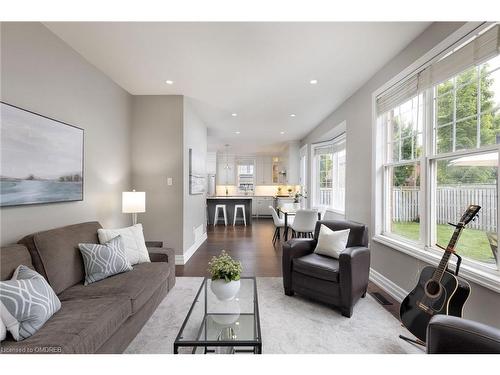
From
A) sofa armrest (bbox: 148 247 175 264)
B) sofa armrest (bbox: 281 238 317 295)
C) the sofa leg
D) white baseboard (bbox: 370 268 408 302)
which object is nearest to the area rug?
the sofa leg

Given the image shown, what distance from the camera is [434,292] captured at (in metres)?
1.68

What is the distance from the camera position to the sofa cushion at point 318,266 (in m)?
2.27

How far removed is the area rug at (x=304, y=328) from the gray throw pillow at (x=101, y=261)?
60 centimetres

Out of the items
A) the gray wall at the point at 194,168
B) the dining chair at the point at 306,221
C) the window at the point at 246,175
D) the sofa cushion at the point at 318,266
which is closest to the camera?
the sofa cushion at the point at 318,266

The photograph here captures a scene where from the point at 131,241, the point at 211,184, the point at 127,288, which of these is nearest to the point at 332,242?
the point at 127,288

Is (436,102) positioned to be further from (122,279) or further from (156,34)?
(122,279)

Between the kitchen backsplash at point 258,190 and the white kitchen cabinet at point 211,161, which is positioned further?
the kitchen backsplash at point 258,190

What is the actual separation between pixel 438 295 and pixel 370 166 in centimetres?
197

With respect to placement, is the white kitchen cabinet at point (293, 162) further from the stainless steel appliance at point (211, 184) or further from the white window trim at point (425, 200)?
the white window trim at point (425, 200)

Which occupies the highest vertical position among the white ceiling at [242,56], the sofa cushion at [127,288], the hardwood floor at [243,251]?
the white ceiling at [242,56]

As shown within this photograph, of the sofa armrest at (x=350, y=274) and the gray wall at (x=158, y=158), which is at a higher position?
the gray wall at (x=158, y=158)

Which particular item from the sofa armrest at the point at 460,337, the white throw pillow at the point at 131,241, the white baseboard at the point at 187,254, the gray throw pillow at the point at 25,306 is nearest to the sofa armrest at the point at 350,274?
the sofa armrest at the point at 460,337

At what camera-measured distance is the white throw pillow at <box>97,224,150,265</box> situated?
2.37m
